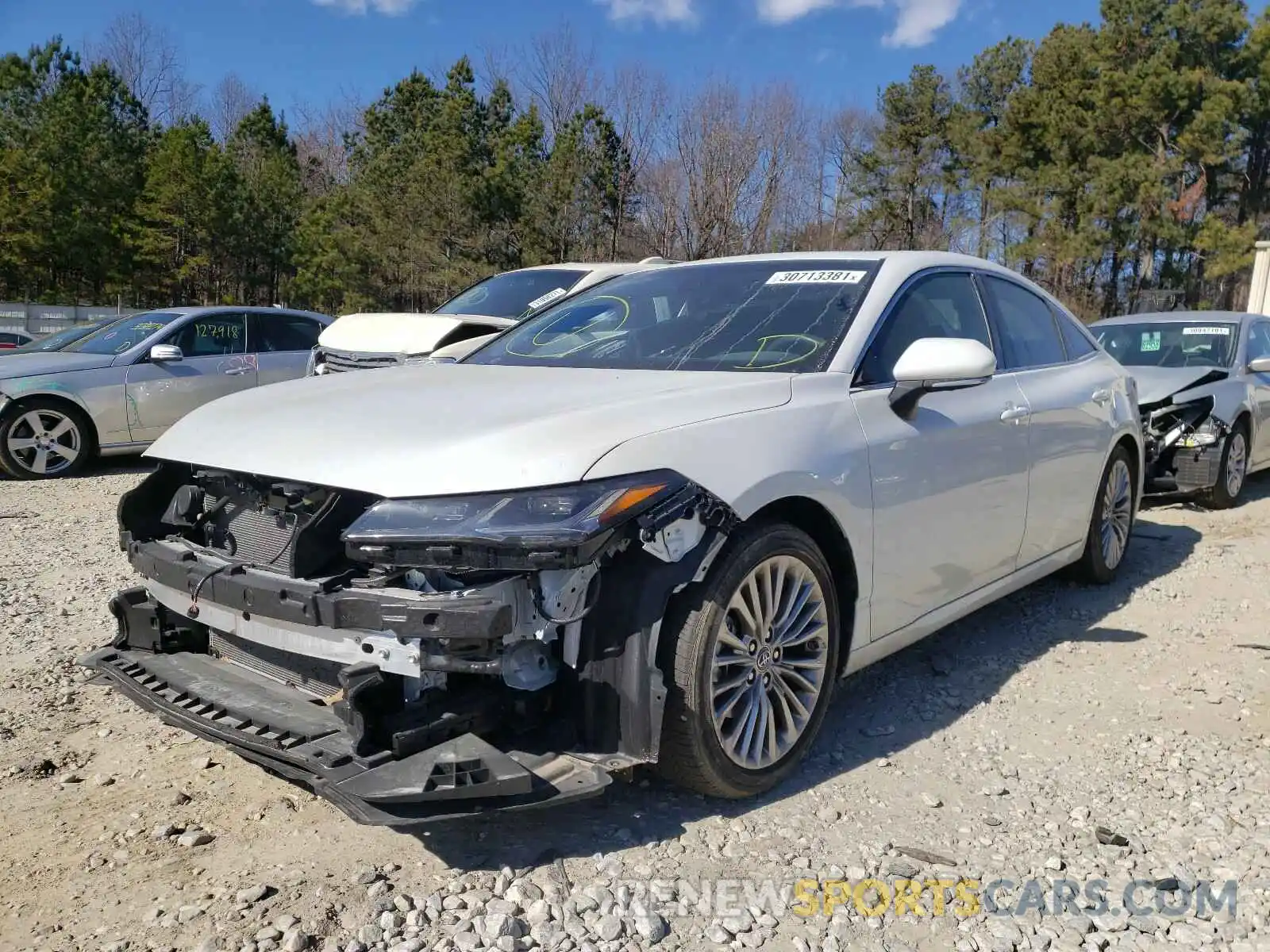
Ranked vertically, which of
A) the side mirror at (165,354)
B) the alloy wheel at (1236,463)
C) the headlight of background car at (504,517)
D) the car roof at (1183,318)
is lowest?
the alloy wheel at (1236,463)

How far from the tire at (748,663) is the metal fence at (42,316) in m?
31.0

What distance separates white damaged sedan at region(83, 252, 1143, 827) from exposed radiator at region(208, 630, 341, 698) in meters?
0.01

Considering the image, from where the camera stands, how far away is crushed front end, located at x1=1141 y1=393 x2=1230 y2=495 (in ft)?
24.9

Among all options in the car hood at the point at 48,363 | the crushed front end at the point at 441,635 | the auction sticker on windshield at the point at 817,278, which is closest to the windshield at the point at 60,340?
the car hood at the point at 48,363

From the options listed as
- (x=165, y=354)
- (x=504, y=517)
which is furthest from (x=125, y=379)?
(x=504, y=517)

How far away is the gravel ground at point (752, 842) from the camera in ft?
7.97

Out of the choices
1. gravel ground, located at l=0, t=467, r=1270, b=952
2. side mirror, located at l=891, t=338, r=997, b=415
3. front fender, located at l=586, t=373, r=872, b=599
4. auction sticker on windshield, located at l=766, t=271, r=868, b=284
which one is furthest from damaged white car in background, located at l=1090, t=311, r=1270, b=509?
front fender, located at l=586, t=373, r=872, b=599

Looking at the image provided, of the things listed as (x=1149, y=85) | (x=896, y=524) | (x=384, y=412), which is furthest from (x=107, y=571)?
(x=1149, y=85)

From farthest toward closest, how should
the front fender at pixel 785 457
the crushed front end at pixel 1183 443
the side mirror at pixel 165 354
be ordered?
1. the side mirror at pixel 165 354
2. the crushed front end at pixel 1183 443
3. the front fender at pixel 785 457

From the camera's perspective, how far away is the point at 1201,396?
766cm

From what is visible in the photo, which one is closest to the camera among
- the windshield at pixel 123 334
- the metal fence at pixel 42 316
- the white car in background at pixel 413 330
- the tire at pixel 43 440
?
the white car in background at pixel 413 330

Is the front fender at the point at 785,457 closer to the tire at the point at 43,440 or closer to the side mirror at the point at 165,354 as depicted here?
the side mirror at the point at 165,354

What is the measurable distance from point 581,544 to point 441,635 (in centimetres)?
39

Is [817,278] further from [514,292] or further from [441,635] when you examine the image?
[514,292]
